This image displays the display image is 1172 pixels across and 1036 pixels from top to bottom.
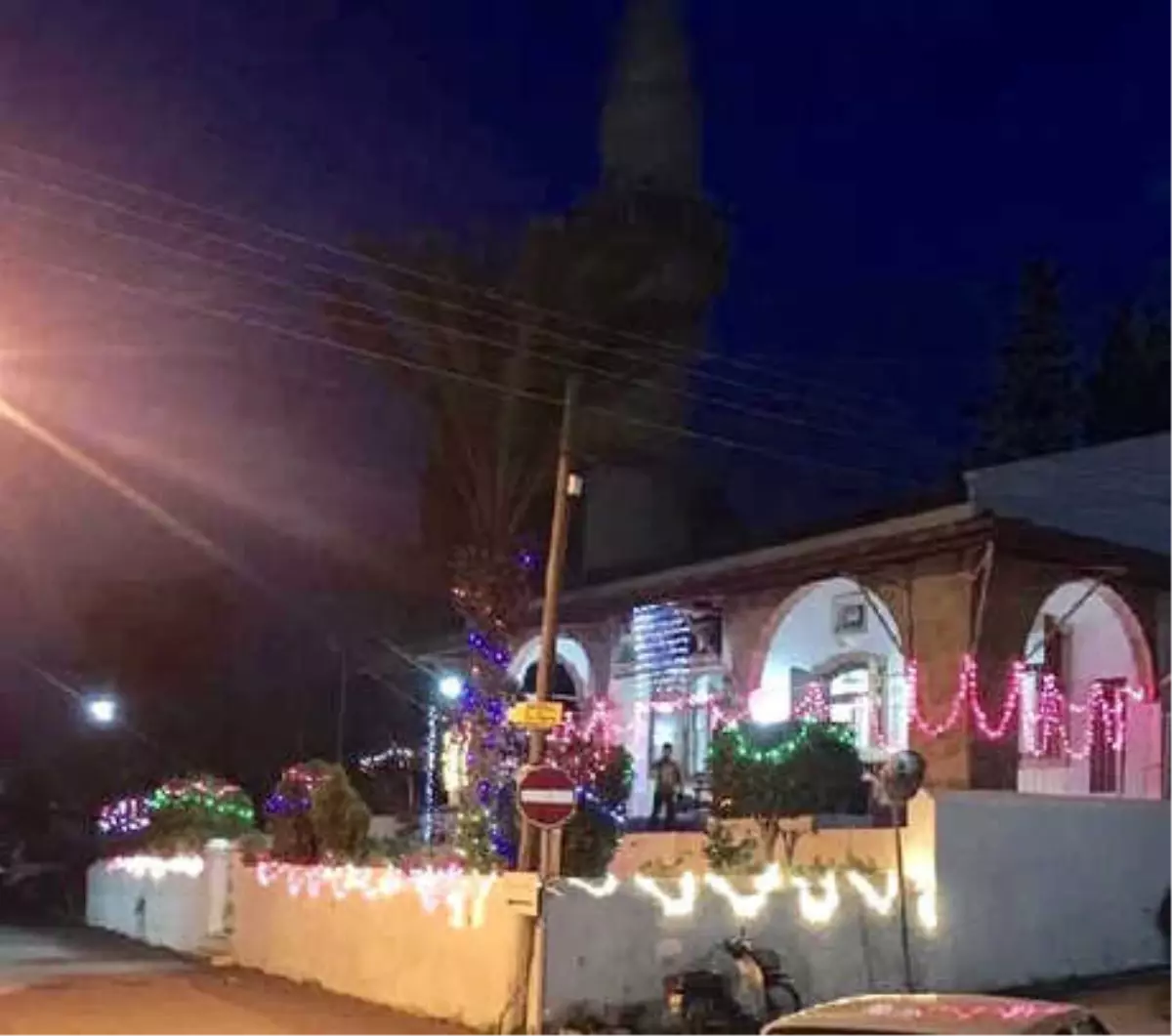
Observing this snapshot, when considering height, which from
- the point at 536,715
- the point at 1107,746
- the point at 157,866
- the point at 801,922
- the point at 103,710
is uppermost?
the point at 103,710

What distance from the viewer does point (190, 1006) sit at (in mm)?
19719

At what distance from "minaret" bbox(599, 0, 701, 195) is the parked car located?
130 ft

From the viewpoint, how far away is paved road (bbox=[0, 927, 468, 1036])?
17.7 meters

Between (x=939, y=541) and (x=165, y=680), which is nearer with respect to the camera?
(x=939, y=541)

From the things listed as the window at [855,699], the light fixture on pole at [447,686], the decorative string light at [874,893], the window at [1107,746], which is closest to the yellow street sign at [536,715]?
the decorative string light at [874,893]

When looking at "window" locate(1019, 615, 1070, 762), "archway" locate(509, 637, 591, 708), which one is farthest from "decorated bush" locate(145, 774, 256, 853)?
"window" locate(1019, 615, 1070, 762)

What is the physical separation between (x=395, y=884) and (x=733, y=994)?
16.4 ft

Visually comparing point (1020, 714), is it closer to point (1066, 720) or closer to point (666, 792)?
point (1066, 720)

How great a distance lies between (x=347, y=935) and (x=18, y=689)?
31.9m

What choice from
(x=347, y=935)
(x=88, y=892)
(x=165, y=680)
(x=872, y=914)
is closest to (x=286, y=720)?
(x=165, y=680)

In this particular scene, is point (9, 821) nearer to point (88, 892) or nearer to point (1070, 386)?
point (88, 892)

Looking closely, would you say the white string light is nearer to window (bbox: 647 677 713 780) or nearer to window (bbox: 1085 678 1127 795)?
window (bbox: 1085 678 1127 795)

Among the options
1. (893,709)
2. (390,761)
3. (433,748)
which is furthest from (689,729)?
(390,761)

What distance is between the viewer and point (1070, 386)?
179ft
